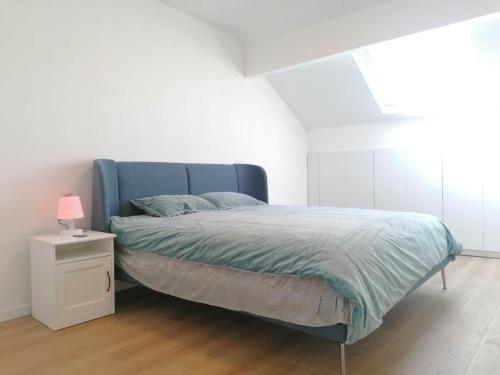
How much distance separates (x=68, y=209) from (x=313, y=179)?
3.76 m

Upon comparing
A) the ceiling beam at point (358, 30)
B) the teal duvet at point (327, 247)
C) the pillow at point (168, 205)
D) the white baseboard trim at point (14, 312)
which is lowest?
the white baseboard trim at point (14, 312)

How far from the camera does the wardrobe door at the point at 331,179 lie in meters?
5.27

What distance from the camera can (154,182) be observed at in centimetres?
331

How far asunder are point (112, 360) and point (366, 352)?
4.38 ft

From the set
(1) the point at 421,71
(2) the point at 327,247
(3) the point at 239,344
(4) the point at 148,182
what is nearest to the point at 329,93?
(1) the point at 421,71

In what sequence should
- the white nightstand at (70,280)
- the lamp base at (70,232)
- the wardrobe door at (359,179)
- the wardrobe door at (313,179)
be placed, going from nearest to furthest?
1. the white nightstand at (70,280)
2. the lamp base at (70,232)
3. the wardrobe door at (359,179)
4. the wardrobe door at (313,179)

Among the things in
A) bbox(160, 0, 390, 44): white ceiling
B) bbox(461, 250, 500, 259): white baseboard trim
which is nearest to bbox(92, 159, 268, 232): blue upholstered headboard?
bbox(160, 0, 390, 44): white ceiling

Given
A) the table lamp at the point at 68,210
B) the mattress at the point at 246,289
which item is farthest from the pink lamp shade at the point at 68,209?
the mattress at the point at 246,289

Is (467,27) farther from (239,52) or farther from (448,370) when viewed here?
(448,370)

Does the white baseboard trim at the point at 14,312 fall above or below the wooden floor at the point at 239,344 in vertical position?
above

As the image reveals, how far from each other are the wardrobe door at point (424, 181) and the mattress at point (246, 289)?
3402 mm

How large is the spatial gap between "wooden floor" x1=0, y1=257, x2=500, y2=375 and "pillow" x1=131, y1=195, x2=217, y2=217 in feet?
2.38

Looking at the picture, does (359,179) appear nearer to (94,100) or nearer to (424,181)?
(424,181)

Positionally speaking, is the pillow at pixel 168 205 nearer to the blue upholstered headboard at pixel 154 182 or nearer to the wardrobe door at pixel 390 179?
the blue upholstered headboard at pixel 154 182
